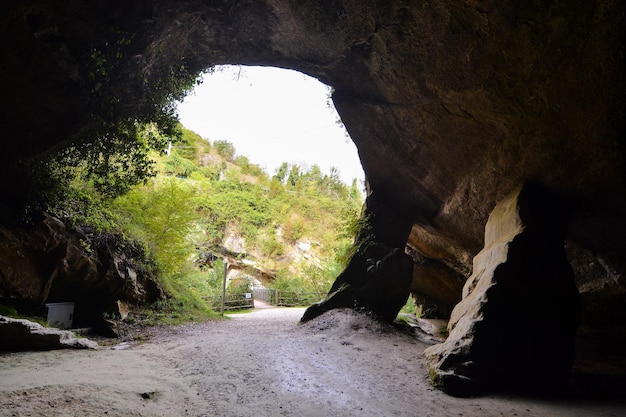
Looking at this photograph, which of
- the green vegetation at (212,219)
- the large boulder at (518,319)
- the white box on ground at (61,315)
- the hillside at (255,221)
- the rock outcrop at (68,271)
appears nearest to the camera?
the large boulder at (518,319)

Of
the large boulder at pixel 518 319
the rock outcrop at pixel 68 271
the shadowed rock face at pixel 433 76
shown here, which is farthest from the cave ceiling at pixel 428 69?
the large boulder at pixel 518 319

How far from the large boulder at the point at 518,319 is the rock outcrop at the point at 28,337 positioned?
18.4 ft

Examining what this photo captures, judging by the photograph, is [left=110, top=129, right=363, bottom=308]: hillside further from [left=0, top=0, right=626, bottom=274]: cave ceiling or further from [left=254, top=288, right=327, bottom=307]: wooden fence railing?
[left=0, top=0, right=626, bottom=274]: cave ceiling

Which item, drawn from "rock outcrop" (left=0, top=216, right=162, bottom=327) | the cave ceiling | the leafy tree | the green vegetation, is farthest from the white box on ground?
the leafy tree

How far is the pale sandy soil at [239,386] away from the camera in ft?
10.7

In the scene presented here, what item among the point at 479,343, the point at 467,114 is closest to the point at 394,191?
the point at 467,114

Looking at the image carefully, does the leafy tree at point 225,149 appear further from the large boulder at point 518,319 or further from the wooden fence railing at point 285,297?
the large boulder at point 518,319

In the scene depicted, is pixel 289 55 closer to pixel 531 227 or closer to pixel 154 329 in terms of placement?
pixel 531 227

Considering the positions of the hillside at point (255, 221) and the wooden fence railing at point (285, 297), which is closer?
the wooden fence railing at point (285, 297)

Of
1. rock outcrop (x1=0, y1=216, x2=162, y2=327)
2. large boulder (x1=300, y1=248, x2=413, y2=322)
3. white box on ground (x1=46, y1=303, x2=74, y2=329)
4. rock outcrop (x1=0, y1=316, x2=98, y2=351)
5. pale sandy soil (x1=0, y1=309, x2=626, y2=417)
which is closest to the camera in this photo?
pale sandy soil (x1=0, y1=309, x2=626, y2=417)

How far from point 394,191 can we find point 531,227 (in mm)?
5345

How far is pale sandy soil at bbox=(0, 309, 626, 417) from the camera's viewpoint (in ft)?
10.7

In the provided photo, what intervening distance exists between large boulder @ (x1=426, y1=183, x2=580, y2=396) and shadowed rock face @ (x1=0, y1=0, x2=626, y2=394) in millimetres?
1289

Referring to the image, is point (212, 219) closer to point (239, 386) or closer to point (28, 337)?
point (28, 337)
